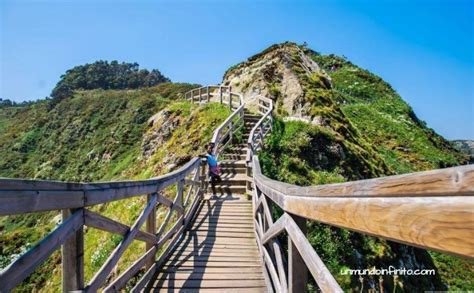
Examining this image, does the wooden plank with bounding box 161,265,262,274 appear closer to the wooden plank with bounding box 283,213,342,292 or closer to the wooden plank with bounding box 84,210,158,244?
the wooden plank with bounding box 84,210,158,244

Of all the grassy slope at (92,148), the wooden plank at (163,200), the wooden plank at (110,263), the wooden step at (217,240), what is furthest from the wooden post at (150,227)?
the grassy slope at (92,148)

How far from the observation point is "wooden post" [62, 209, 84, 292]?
2703 mm

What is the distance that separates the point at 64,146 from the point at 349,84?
3769 cm

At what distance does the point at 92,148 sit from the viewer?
150ft

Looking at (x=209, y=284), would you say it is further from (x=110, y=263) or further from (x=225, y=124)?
(x=225, y=124)

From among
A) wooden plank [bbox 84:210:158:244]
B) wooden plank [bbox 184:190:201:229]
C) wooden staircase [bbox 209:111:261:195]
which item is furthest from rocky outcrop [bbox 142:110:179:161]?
wooden plank [bbox 84:210:158:244]

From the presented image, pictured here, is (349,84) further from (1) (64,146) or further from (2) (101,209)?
(1) (64,146)

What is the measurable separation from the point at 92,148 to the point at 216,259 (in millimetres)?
43443

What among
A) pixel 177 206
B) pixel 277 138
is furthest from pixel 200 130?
pixel 177 206

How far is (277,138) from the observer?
50.9 ft

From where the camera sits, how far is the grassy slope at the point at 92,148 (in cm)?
1309

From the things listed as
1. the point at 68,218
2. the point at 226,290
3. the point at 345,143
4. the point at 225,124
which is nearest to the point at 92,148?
the point at 225,124

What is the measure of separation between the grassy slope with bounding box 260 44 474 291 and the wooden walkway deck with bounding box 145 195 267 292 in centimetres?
200

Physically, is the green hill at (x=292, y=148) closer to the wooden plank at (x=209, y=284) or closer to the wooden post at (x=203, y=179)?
the wooden post at (x=203, y=179)
